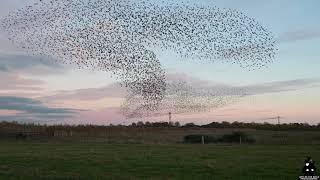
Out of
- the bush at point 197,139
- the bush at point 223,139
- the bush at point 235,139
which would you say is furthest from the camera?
the bush at point 197,139

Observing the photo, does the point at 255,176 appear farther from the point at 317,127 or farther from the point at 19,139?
the point at 317,127

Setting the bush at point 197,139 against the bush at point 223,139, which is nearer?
the bush at point 223,139

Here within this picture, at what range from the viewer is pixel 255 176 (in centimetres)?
2945

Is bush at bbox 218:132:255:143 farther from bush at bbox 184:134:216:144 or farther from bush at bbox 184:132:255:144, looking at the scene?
bush at bbox 184:134:216:144

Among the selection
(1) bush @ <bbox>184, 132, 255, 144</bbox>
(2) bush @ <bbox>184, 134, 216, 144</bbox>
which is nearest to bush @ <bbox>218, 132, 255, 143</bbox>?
(1) bush @ <bbox>184, 132, 255, 144</bbox>

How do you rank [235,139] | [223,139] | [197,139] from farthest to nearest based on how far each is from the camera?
[223,139]
[197,139]
[235,139]

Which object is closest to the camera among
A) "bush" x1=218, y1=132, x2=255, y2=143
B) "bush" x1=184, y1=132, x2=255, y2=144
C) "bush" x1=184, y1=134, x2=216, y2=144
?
"bush" x1=218, y1=132, x2=255, y2=143

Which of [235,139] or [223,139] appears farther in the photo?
[223,139]

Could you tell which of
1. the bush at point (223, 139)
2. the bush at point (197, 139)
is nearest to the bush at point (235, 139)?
the bush at point (223, 139)

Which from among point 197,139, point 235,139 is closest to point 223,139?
point 235,139

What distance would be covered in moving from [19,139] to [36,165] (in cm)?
6088

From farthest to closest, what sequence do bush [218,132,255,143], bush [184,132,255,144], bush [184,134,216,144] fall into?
bush [184,134,216,144]
bush [184,132,255,144]
bush [218,132,255,143]

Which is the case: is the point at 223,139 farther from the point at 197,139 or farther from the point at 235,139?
the point at 197,139

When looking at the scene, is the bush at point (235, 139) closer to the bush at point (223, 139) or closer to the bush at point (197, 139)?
the bush at point (223, 139)
